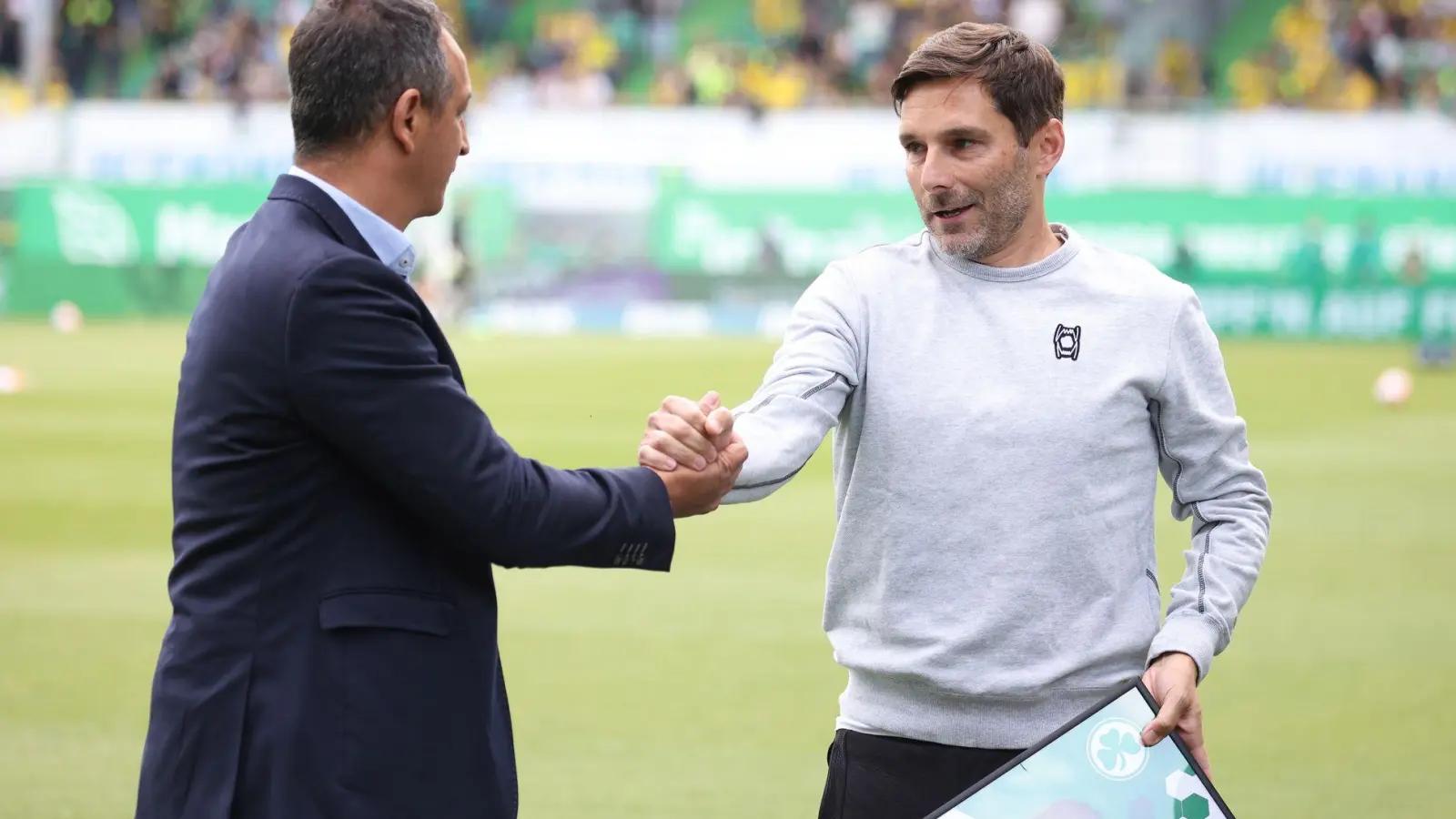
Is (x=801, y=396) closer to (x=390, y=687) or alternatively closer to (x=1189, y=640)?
(x=1189, y=640)

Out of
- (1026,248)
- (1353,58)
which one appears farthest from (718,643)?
(1353,58)

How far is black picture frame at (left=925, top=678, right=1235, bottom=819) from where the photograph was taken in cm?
284

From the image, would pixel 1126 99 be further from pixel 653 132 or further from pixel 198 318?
pixel 198 318

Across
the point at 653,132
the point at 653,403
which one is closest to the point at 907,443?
the point at 653,403

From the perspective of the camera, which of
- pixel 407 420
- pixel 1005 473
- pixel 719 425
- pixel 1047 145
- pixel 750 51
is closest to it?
pixel 407 420

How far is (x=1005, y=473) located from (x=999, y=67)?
0.75 m

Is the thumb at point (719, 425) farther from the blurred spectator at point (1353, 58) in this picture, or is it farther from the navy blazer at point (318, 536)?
the blurred spectator at point (1353, 58)

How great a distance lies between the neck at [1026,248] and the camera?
3.31m

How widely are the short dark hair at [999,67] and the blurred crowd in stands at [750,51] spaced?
986 inches

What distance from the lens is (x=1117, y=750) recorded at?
9.60 feet

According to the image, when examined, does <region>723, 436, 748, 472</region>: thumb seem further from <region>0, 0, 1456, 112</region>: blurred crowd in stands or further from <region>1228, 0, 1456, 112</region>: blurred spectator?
<region>1228, 0, 1456, 112</region>: blurred spectator

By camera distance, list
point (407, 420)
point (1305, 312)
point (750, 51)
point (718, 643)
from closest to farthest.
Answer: point (407, 420)
point (718, 643)
point (1305, 312)
point (750, 51)

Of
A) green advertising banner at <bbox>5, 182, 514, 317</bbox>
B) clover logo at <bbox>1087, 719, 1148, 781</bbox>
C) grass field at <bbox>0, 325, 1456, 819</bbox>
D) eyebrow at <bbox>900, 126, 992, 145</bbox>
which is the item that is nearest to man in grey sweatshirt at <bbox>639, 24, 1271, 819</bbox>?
eyebrow at <bbox>900, 126, 992, 145</bbox>

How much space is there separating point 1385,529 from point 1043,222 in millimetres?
8969
